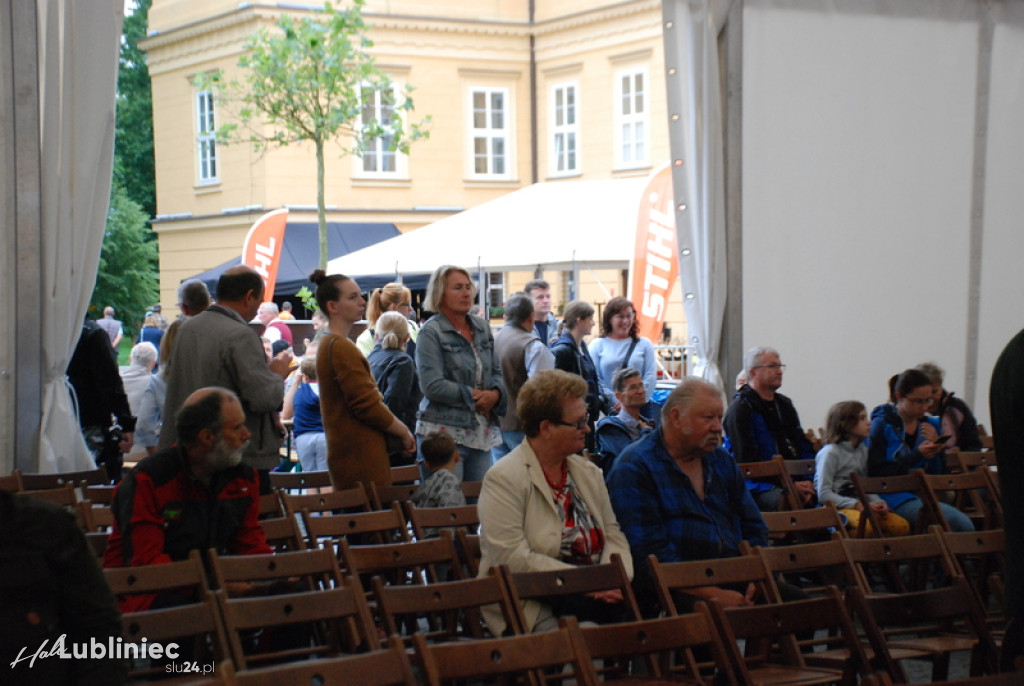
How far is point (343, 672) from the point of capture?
9.32 ft

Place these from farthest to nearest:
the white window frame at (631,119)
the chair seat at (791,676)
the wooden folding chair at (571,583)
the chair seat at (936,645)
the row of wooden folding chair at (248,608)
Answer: the white window frame at (631,119) → the chair seat at (936,645) → the wooden folding chair at (571,583) → the chair seat at (791,676) → the row of wooden folding chair at (248,608)

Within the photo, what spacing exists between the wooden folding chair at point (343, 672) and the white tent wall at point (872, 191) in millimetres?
5245

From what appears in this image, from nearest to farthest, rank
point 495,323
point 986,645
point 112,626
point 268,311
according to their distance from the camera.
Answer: point 112,626 < point 986,645 < point 268,311 < point 495,323

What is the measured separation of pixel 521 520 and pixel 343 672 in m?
1.48

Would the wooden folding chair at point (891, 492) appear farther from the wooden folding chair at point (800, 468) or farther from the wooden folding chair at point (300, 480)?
the wooden folding chair at point (300, 480)

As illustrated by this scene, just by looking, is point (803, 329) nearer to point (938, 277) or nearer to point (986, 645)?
point (938, 277)

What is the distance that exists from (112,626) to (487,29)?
21762 millimetres

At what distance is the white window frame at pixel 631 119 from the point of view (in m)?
21.9

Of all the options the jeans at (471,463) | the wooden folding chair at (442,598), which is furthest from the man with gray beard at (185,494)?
the jeans at (471,463)

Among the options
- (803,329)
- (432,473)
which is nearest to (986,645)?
(432,473)

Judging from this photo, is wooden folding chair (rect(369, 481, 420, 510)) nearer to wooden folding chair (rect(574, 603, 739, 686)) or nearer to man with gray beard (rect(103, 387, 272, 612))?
man with gray beard (rect(103, 387, 272, 612))

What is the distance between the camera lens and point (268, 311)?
13.6m

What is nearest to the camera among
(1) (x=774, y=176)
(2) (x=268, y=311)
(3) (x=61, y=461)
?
(3) (x=61, y=461)

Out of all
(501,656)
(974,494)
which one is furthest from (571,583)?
(974,494)
